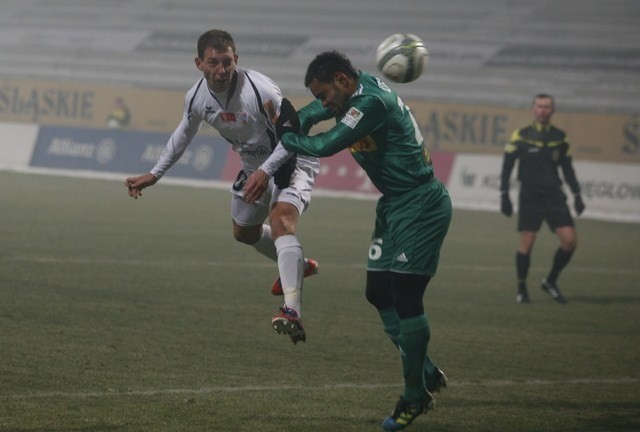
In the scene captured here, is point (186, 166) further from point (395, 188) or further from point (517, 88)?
point (395, 188)

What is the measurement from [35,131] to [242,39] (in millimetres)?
11473

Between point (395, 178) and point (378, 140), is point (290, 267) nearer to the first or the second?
point (395, 178)

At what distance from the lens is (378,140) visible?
674 cm

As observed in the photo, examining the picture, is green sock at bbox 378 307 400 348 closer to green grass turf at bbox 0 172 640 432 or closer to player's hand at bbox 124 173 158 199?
green grass turf at bbox 0 172 640 432

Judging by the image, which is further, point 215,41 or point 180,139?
point 180,139

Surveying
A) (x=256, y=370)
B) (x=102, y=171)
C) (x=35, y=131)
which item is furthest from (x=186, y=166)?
(x=256, y=370)

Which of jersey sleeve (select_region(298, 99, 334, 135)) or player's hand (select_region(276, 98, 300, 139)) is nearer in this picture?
player's hand (select_region(276, 98, 300, 139))

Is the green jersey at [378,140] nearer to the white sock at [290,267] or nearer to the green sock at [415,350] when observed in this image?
the green sock at [415,350]

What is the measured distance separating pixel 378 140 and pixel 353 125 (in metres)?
0.29

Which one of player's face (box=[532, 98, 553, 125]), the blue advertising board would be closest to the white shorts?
player's face (box=[532, 98, 553, 125])

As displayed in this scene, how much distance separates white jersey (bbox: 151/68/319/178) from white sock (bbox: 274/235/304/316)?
0.61 m

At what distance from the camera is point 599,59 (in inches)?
1359

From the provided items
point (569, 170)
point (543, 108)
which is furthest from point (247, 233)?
point (569, 170)

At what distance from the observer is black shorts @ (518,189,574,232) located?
44.0ft
